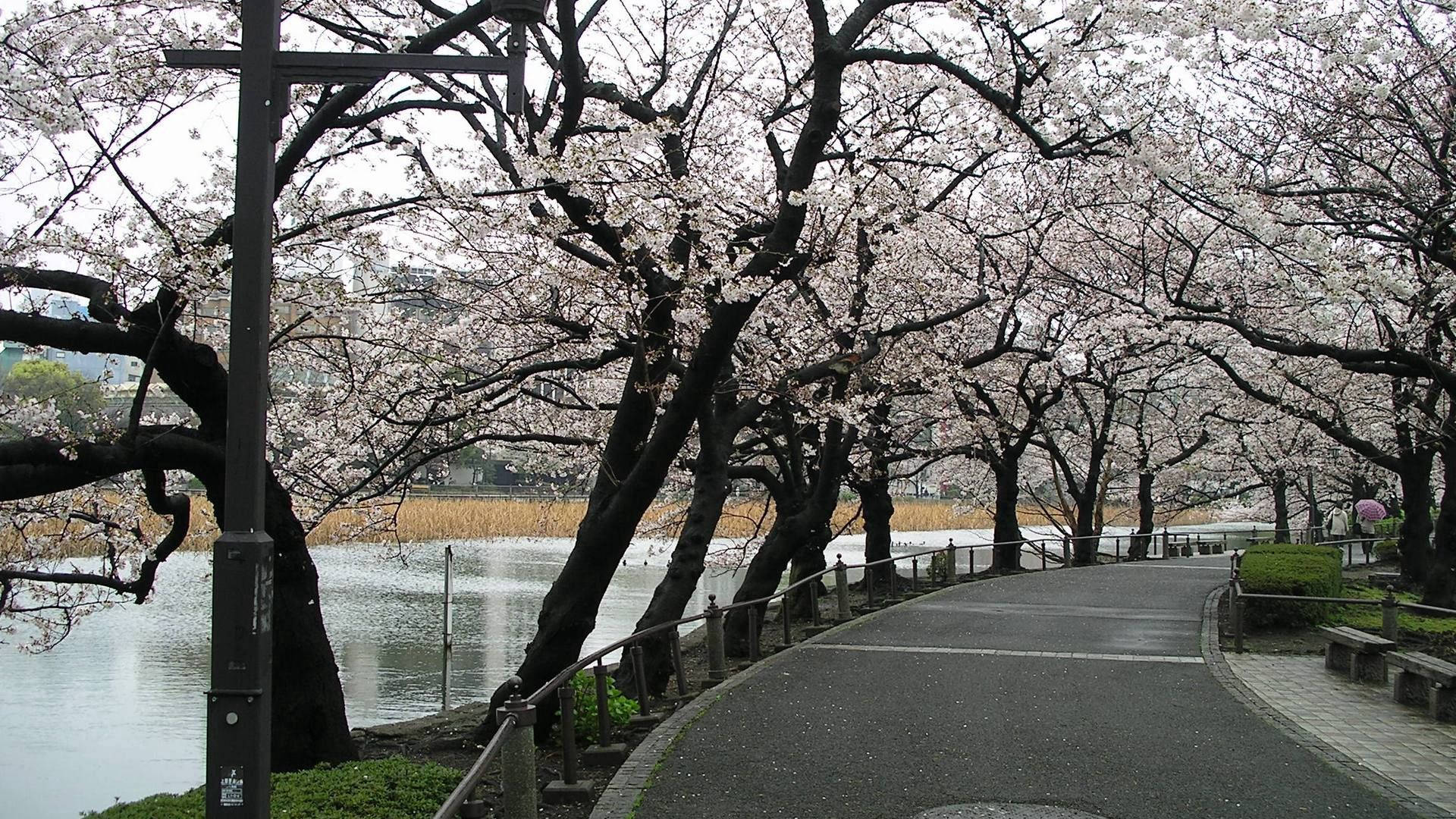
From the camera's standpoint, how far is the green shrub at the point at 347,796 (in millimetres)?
6395

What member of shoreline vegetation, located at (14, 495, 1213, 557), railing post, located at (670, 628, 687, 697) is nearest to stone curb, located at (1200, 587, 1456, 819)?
railing post, located at (670, 628, 687, 697)

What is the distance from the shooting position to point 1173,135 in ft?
43.8

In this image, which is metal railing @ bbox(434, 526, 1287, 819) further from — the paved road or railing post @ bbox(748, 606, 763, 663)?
the paved road

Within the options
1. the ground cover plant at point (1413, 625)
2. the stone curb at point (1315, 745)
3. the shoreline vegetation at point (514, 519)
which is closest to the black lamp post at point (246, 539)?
the stone curb at point (1315, 745)

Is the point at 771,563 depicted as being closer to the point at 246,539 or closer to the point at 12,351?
the point at 12,351

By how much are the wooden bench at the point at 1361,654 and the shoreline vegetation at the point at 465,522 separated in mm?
10804

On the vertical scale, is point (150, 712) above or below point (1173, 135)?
below

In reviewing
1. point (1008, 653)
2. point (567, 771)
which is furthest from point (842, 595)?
point (567, 771)

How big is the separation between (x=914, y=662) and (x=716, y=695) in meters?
3.10

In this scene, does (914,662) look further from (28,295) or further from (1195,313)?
(28,295)

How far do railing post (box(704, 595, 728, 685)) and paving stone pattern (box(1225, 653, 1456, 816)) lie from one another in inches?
218

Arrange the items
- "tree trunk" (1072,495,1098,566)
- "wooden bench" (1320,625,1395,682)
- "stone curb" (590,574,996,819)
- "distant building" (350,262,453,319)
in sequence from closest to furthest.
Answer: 1. "stone curb" (590,574,996,819)
2. "distant building" (350,262,453,319)
3. "wooden bench" (1320,625,1395,682)
4. "tree trunk" (1072,495,1098,566)

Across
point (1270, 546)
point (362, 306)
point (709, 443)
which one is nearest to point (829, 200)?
point (709, 443)

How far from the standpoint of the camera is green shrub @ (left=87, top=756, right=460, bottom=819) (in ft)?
21.0
